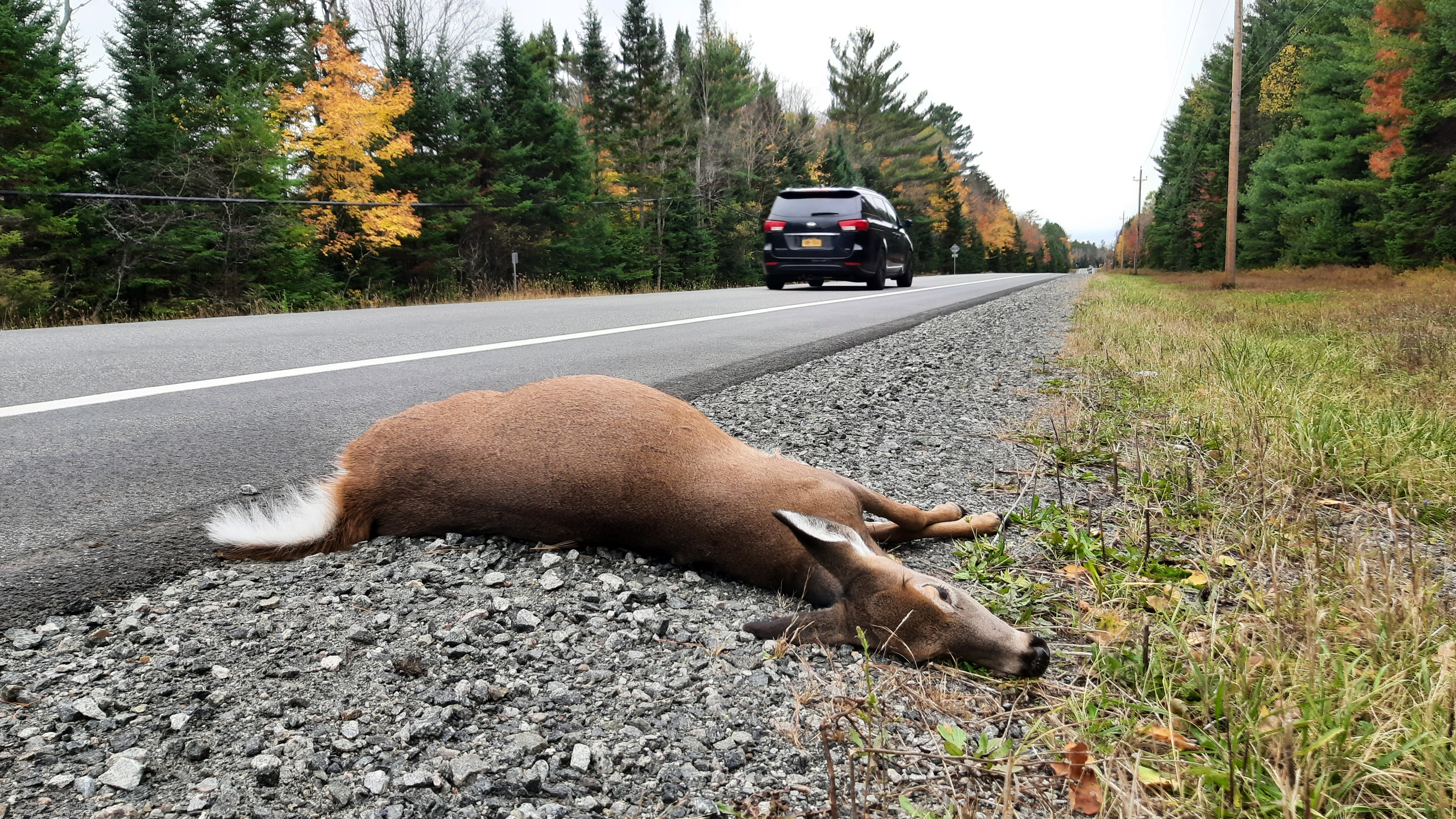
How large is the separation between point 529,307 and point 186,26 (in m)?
16.6

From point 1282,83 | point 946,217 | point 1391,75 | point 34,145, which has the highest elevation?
point 1282,83

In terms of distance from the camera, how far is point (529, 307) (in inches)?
460

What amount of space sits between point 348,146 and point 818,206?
1470 cm

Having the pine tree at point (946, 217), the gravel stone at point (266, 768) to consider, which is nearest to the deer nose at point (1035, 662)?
the gravel stone at point (266, 768)

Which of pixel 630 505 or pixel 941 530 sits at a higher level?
pixel 630 505

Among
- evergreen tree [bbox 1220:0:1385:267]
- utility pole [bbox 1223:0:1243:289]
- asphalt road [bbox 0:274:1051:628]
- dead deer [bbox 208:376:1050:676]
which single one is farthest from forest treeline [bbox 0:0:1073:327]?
evergreen tree [bbox 1220:0:1385:267]

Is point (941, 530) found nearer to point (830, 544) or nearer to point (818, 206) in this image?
point (830, 544)

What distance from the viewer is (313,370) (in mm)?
5234

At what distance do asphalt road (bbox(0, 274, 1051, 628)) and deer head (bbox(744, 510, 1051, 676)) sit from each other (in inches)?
71.2

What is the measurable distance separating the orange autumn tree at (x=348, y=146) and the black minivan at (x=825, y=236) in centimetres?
1194

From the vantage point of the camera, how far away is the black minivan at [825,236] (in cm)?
1689

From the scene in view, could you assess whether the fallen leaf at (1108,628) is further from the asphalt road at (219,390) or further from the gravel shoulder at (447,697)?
the asphalt road at (219,390)

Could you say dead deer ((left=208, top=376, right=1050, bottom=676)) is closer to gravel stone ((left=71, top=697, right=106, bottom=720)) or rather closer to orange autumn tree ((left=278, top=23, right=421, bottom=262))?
gravel stone ((left=71, top=697, right=106, bottom=720))

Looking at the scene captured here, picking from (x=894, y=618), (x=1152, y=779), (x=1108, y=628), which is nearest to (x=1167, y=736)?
(x=1152, y=779)
